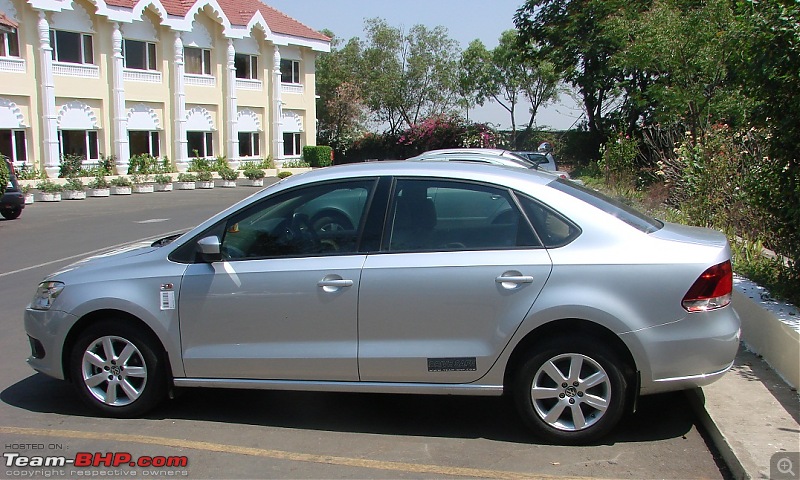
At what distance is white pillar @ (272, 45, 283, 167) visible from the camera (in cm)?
4212

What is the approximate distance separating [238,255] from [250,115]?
1475 inches

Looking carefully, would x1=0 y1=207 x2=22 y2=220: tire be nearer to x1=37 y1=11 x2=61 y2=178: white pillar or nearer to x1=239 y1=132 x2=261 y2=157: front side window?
x1=37 y1=11 x2=61 y2=178: white pillar

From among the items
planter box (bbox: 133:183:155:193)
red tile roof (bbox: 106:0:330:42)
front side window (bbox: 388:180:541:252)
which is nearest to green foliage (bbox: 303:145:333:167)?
red tile roof (bbox: 106:0:330:42)

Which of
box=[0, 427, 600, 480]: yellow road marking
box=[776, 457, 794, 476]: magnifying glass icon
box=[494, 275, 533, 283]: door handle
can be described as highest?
box=[494, 275, 533, 283]: door handle

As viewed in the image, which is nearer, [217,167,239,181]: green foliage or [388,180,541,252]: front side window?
[388,180,541,252]: front side window

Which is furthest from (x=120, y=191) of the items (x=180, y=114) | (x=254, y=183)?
(x=180, y=114)

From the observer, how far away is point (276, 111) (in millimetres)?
42344

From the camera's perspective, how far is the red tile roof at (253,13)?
37122mm

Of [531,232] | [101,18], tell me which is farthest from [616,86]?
Result: [531,232]

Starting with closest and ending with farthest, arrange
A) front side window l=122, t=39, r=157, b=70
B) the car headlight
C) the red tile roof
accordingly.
Result: the car headlight < front side window l=122, t=39, r=157, b=70 < the red tile roof

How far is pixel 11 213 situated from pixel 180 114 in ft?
61.3

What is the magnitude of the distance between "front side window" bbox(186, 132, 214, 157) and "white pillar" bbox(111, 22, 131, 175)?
4216 millimetres

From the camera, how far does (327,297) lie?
4.93 meters

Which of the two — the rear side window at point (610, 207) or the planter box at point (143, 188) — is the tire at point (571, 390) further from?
the planter box at point (143, 188)
